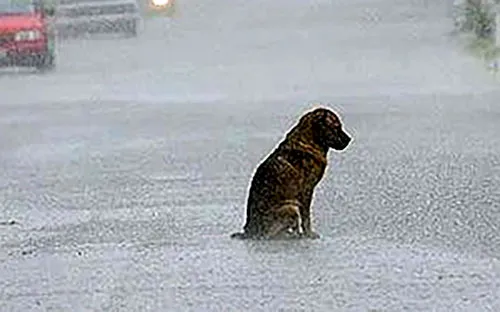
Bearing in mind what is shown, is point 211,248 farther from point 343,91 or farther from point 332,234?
point 343,91

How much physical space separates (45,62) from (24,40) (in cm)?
84

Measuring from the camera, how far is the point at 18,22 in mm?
33250

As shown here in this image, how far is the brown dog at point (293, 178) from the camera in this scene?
12008 millimetres

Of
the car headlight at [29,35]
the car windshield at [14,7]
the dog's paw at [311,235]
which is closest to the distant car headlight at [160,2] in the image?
the car windshield at [14,7]

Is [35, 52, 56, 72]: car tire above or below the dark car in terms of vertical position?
above

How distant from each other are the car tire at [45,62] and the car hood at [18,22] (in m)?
0.56

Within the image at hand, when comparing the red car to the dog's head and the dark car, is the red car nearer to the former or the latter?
the dark car

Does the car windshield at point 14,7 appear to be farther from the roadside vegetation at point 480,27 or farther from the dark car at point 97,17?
the roadside vegetation at point 480,27

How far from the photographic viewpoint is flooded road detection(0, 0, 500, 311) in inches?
415

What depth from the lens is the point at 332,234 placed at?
42.0ft

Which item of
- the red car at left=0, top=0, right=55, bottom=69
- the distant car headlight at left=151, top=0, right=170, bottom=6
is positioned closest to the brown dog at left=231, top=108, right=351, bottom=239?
the red car at left=0, top=0, right=55, bottom=69

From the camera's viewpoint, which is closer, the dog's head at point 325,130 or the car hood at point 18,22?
Answer: the dog's head at point 325,130

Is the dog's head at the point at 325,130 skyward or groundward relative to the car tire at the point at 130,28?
skyward

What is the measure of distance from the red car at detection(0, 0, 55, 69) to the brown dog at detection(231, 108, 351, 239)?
2104cm
